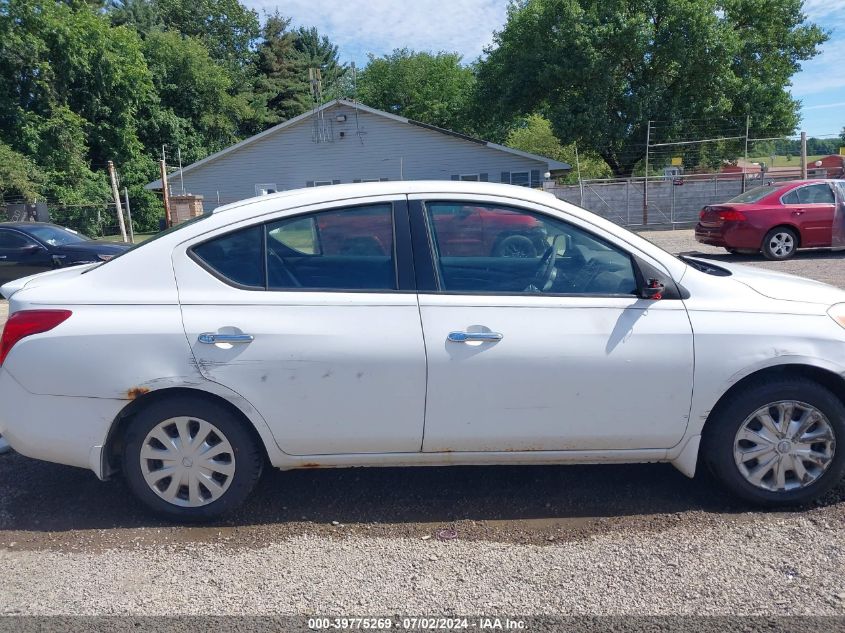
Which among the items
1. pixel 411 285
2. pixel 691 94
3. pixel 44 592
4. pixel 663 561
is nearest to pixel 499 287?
pixel 411 285

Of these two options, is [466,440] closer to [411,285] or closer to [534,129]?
[411,285]

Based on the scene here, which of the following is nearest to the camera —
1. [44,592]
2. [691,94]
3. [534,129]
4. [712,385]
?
[44,592]

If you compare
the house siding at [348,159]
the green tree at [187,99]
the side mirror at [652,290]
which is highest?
the green tree at [187,99]

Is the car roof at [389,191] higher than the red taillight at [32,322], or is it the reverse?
the car roof at [389,191]

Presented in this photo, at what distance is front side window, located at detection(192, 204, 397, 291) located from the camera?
3.55 metres

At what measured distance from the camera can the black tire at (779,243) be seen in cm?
1319

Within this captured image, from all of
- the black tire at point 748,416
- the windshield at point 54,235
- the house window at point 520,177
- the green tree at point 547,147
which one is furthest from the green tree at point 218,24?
the black tire at point 748,416

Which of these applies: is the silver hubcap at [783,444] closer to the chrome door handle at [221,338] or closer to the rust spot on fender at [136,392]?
the chrome door handle at [221,338]

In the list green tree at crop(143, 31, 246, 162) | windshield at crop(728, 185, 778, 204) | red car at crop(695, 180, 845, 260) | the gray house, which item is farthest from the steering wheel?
green tree at crop(143, 31, 246, 162)

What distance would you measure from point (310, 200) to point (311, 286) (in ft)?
1.52

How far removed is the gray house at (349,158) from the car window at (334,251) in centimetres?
2786

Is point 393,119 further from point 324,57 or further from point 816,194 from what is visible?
point 324,57

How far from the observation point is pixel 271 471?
4.26 meters

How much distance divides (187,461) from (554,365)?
74.2 inches
